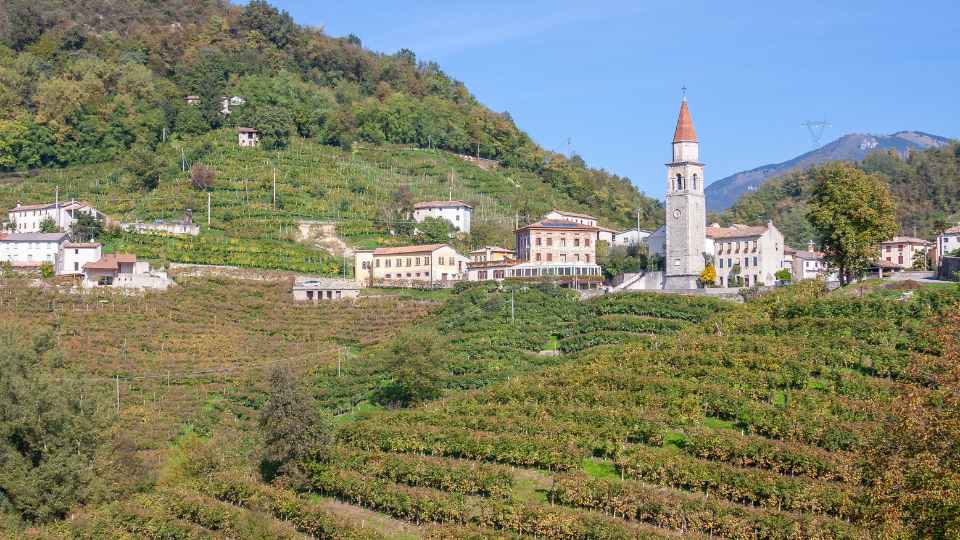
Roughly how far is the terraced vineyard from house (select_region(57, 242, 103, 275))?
101 ft

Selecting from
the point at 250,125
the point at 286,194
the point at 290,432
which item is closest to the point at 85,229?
the point at 286,194

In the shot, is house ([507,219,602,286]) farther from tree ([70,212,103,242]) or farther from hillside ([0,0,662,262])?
tree ([70,212,103,242])

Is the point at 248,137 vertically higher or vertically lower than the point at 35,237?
higher

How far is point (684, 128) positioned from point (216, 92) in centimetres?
4605

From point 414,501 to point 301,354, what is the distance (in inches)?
854

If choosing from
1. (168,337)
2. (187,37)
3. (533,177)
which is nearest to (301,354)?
(168,337)

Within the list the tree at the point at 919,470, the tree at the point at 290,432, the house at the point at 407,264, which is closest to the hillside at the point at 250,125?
the house at the point at 407,264

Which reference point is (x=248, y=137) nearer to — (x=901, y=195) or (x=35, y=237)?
(x=35, y=237)

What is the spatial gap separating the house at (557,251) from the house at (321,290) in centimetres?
866

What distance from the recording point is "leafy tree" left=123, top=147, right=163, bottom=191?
81.1 m

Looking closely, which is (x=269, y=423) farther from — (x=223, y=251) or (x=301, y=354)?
(x=223, y=251)

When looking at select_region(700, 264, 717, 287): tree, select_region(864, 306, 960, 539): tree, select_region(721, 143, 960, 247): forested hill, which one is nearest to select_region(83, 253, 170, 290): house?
select_region(700, 264, 717, 287): tree

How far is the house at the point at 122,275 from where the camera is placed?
62.7 metres

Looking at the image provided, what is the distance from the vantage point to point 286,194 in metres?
78.3
